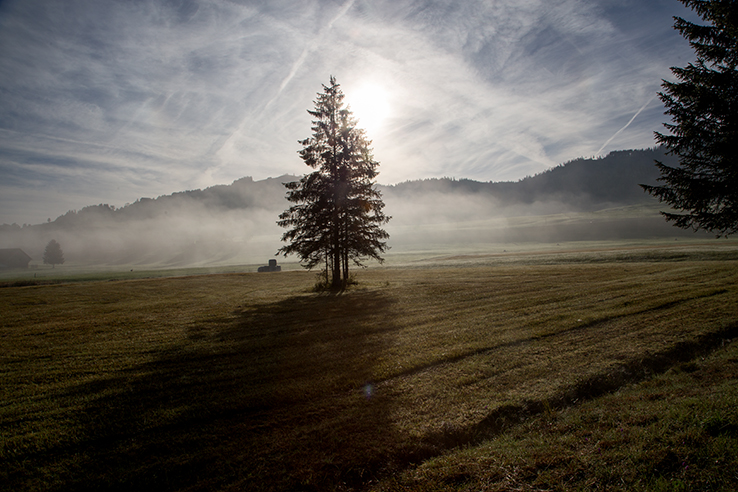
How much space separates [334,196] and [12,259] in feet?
649

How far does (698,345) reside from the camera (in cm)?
878

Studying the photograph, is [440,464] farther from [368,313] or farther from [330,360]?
[368,313]

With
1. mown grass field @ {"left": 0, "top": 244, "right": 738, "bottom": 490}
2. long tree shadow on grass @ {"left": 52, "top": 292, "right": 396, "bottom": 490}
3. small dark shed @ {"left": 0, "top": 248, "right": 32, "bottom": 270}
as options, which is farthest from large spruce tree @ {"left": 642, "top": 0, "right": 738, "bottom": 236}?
small dark shed @ {"left": 0, "top": 248, "right": 32, "bottom": 270}

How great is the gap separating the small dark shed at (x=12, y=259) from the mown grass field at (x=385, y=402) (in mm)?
192967

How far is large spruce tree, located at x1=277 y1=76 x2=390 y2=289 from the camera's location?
2383 cm

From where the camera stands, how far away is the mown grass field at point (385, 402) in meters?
4.47

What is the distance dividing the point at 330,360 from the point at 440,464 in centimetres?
484

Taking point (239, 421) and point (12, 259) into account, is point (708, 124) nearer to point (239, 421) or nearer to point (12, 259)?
point (239, 421)

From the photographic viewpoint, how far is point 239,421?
5.94 metres

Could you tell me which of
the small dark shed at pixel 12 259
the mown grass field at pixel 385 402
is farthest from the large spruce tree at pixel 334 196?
the small dark shed at pixel 12 259

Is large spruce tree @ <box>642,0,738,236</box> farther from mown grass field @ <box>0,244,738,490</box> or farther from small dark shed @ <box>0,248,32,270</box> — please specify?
small dark shed @ <box>0,248,32,270</box>

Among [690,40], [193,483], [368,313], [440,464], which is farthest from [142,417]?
[690,40]

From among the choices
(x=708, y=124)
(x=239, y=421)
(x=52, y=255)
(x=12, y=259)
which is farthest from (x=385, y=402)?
(x=12, y=259)

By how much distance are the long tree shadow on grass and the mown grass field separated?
0.03 metres
